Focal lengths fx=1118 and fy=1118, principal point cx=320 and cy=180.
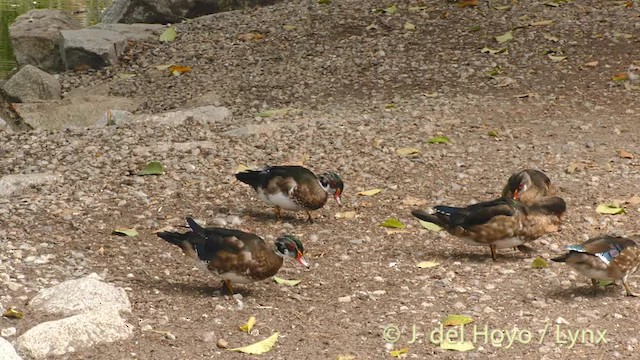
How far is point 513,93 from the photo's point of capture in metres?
11.0

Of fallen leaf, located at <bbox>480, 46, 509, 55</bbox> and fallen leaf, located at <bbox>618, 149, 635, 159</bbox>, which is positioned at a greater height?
fallen leaf, located at <bbox>618, 149, 635, 159</bbox>

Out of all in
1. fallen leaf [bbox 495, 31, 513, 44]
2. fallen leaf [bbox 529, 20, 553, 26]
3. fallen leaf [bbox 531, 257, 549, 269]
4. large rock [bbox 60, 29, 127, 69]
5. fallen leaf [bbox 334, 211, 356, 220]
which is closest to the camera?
fallen leaf [bbox 531, 257, 549, 269]

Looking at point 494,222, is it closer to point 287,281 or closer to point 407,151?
point 287,281

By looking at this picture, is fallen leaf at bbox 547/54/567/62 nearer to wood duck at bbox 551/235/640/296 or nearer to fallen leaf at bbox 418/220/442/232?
fallen leaf at bbox 418/220/442/232

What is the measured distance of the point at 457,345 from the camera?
5.82m

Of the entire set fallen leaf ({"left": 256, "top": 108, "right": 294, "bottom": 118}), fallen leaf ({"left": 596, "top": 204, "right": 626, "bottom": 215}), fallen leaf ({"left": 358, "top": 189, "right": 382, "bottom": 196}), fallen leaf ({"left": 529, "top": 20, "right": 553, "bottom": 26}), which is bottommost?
fallen leaf ({"left": 256, "top": 108, "right": 294, "bottom": 118})

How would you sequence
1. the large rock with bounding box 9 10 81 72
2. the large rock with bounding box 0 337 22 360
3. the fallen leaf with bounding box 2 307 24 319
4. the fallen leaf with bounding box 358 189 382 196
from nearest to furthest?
1. the large rock with bounding box 0 337 22 360
2. the fallen leaf with bounding box 2 307 24 319
3. the fallen leaf with bounding box 358 189 382 196
4. the large rock with bounding box 9 10 81 72

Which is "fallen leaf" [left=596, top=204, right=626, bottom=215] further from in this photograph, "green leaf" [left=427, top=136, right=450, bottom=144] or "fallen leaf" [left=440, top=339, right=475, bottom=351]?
"fallen leaf" [left=440, top=339, right=475, bottom=351]

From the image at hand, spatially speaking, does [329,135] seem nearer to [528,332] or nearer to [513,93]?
[513,93]

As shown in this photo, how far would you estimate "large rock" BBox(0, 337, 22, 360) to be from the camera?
520 cm

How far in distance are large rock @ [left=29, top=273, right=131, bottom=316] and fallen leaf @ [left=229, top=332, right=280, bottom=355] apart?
789 millimetres

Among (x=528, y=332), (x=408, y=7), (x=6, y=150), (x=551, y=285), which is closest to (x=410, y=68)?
(x=408, y=7)

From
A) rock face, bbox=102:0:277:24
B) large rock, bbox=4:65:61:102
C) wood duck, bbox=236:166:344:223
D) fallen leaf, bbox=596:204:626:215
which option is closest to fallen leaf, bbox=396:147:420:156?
wood duck, bbox=236:166:344:223

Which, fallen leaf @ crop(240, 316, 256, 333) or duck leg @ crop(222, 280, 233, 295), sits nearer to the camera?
fallen leaf @ crop(240, 316, 256, 333)
